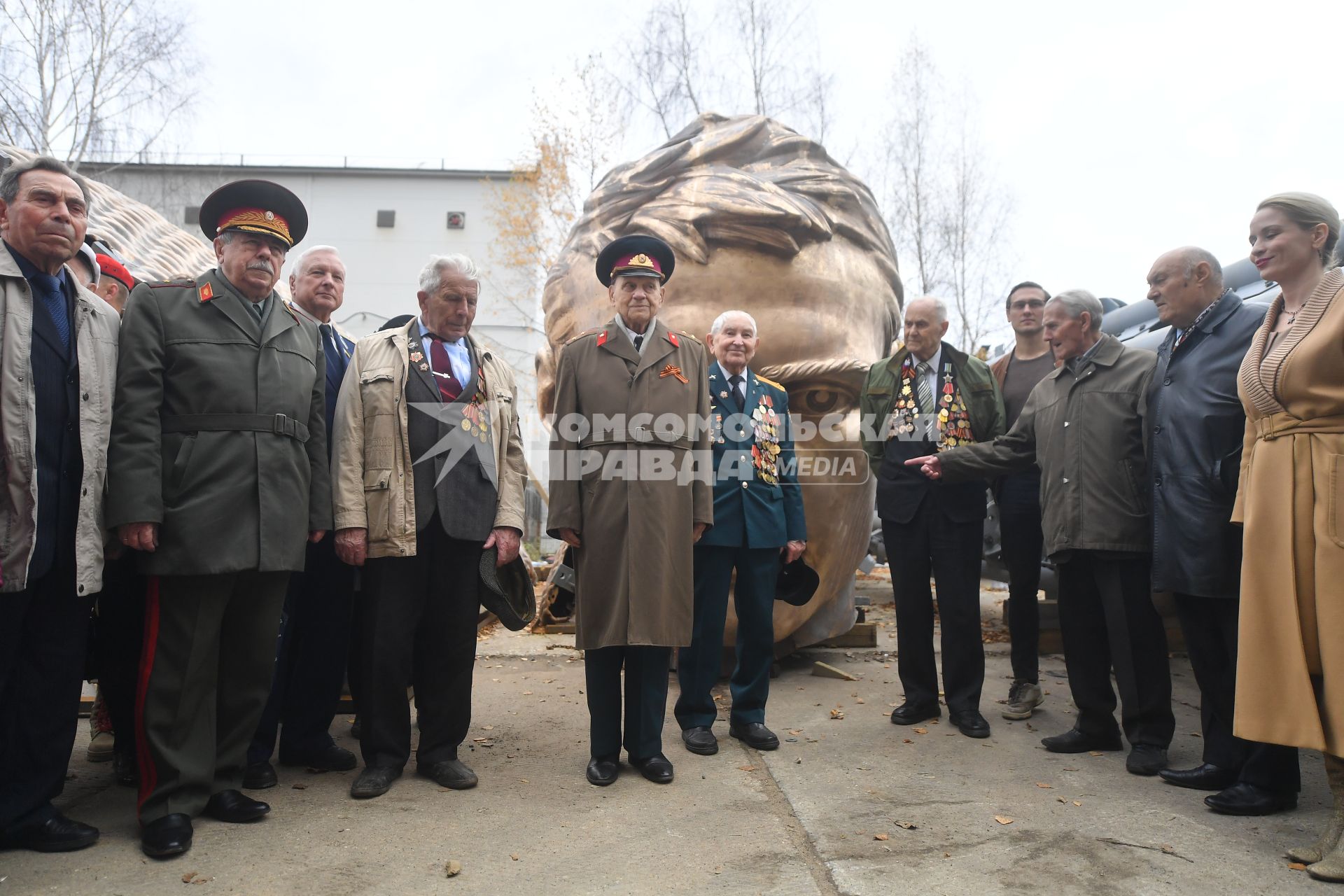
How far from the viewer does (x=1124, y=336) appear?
5.68 metres

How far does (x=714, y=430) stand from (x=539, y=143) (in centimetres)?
1514

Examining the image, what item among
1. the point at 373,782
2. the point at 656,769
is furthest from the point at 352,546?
the point at 656,769

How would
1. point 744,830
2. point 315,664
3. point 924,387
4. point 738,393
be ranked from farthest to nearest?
point 924,387 → point 738,393 → point 315,664 → point 744,830

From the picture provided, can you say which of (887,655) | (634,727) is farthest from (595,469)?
(887,655)

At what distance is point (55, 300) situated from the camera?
2.37m

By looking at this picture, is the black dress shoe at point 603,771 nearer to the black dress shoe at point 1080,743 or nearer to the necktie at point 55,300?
the black dress shoe at point 1080,743

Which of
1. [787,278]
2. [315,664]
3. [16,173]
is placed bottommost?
[315,664]

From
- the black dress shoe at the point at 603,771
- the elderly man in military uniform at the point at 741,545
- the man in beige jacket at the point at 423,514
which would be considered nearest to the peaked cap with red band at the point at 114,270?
the man in beige jacket at the point at 423,514

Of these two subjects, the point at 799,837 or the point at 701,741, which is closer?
the point at 799,837

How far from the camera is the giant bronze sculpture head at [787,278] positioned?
4.20m

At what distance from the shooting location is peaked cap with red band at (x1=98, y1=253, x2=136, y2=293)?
124 inches

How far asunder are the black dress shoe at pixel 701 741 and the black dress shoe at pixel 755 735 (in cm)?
10

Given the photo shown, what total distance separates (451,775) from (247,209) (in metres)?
1.84

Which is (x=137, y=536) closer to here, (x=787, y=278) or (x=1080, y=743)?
(x=787, y=278)
